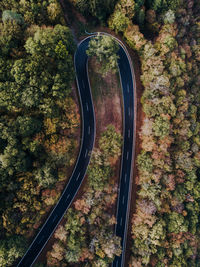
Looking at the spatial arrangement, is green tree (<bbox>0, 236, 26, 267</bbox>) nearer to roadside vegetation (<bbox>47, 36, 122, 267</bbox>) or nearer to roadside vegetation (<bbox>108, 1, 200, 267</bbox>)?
roadside vegetation (<bbox>47, 36, 122, 267</bbox>)

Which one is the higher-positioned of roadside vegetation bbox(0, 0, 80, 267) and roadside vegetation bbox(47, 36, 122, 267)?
roadside vegetation bbox(0, 0, 80, 267)

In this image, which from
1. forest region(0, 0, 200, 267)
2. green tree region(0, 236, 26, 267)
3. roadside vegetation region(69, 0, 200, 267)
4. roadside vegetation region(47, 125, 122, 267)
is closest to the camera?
green tree region(0, 236, 26, 267)

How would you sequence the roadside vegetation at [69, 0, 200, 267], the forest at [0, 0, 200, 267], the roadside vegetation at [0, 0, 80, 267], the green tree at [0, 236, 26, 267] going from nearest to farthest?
the roadside vegetation at [0, 0, 80, 267]
the green tree at [0, 236, 26, 267]
the forest at [0, 0, 200, 267]
the roadside vegetation at [69, 0, 200, 267]

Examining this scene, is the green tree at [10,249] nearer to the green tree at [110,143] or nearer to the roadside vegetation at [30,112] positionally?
the roadside vegetation at [30,112]

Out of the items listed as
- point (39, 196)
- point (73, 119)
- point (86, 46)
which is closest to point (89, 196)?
point (39, 196)

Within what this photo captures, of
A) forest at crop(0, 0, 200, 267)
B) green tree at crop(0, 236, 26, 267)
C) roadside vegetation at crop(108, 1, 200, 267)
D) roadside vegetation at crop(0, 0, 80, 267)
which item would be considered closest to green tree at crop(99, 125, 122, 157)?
forest at crop(0, 0, 200, 267)

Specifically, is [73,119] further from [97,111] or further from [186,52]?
[186,52]

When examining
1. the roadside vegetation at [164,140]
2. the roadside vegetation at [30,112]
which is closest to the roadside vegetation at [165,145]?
the roadside vegetation at [164,140]
